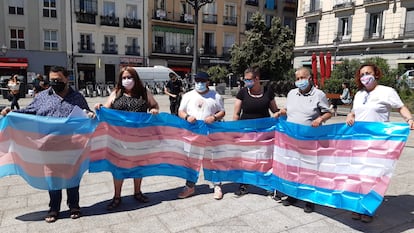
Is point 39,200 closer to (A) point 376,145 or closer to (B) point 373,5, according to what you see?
(A) point 376,145

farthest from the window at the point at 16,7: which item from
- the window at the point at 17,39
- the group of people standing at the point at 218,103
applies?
the group of people standing at the point at 218,103

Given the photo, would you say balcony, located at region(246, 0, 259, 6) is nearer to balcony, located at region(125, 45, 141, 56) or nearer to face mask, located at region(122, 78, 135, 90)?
balcony, located at region(125, 45, 141, 56)

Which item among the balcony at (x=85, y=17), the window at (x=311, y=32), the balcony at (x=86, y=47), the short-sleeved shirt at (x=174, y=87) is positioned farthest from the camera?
the window at (x=311, y=32)

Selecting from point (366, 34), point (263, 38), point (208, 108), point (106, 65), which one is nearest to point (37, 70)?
point (106, 65)

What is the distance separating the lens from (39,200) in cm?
444

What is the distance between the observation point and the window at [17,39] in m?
30.4

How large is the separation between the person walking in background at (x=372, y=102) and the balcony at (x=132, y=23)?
113ft

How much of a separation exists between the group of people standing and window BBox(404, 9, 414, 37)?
26.4m

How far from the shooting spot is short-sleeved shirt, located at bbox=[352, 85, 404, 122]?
378cm

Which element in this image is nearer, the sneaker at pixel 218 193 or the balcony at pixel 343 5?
the sneaker at pixel 218 193

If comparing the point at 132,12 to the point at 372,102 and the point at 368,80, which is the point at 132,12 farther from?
the point at 372,102

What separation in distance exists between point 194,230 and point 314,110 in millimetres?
1990

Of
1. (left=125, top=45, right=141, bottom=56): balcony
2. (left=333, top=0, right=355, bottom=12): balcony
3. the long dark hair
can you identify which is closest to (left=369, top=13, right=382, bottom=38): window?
(left=333, top=0, right=355, bottom=12): balcony

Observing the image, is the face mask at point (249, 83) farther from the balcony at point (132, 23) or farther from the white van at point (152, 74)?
the balcony at point (132, 23)
